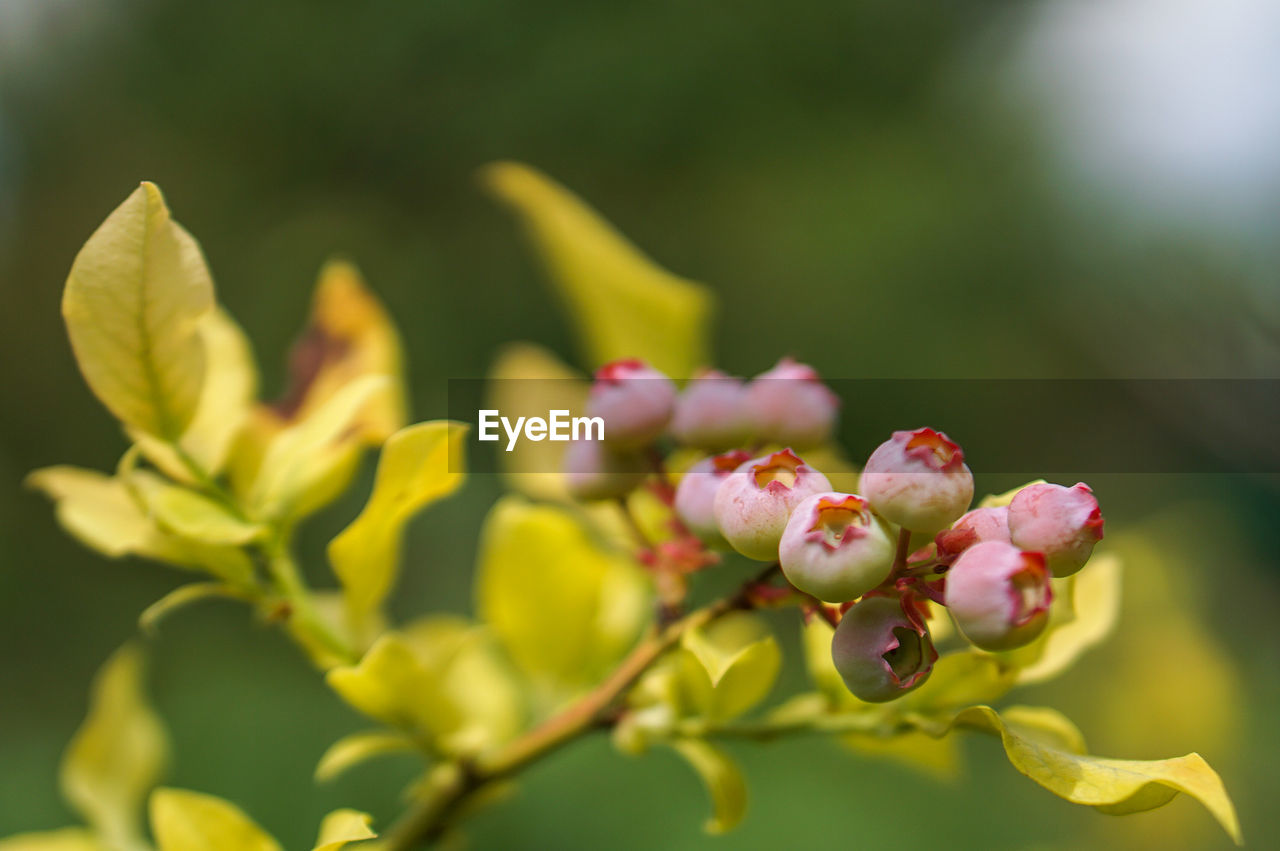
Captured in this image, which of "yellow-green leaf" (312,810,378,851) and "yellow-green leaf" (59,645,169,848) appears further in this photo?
"yellow-green leaf" (59,645,169,848)

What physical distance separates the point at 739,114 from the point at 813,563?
9.17 ft

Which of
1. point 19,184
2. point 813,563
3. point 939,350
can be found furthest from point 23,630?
point 939,350

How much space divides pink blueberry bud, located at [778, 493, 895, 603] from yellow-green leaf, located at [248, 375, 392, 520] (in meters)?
0.18

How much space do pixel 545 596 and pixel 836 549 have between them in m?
0.24

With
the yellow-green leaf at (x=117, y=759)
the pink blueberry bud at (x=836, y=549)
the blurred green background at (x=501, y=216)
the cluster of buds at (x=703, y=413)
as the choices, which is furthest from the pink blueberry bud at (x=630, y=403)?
the blurred green background at (x=501, y=216)

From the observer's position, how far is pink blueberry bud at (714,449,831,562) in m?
0.27

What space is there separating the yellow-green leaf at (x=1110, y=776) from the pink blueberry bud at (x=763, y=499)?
0.26 feet

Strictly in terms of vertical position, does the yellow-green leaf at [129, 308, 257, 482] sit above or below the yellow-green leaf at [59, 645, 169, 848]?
above

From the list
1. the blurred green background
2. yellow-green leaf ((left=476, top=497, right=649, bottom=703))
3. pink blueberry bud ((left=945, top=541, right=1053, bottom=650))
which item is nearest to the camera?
pink blueberry bud ((left=945, top=541, right=1053, bottom=650))

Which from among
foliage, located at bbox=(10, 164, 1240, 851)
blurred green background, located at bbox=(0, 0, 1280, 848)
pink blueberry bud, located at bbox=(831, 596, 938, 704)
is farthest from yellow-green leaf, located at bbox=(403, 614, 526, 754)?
blurred green background, located at bbox=(0, 0, 1280, 848)

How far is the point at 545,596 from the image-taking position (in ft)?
1.52

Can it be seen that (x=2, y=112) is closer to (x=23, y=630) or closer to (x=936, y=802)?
(x=23, y=630)

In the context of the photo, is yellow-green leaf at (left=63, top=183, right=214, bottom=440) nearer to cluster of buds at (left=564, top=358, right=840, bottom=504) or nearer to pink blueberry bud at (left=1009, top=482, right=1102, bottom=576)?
cluster of buds at (left=564, top=358, right=840, bottom=504)

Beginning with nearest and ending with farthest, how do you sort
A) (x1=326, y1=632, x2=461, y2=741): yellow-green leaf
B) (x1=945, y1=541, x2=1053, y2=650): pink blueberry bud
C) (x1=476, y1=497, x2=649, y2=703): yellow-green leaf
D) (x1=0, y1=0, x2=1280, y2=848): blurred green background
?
1. (x1=945, y1=541, x2=1053, y2=650): pink blueberry bud
2. (x1=326, y1=632, x2=461, y2=741): yellow-green leaf
3. (x1=476, y1=497, x2=649, y2=703): yellow-green leaf
4. (x1=0, y1=0, x2=1280, y2=848): blurred green background
